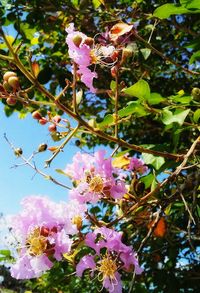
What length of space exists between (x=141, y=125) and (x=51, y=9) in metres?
0.95

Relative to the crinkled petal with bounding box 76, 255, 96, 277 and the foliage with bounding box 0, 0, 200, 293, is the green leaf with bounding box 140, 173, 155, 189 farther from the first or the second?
the crinkled petal with bounding box 76, 255, 96, 277

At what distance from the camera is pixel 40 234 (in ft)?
2.99

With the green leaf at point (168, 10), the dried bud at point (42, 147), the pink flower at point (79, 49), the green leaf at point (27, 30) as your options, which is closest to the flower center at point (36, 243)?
the dried bud at point (42, 147)

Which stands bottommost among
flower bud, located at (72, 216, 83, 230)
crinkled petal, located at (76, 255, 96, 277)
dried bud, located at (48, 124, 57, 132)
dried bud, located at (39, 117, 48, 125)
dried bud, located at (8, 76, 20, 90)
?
crinkled petal, located at (76, 255, 96, 277)

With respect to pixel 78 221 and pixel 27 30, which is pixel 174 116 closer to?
pixel 78 221

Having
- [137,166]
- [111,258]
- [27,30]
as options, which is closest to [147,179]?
[137,166]

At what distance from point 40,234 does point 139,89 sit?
41cm

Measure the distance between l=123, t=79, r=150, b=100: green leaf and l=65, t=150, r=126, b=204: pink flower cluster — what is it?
0.16 m

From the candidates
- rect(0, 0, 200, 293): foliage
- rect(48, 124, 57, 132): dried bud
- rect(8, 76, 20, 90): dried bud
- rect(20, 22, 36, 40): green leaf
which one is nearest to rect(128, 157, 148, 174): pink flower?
rect(0, 0, 200, 293): foliage

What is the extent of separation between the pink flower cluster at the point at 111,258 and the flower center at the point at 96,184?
103mm

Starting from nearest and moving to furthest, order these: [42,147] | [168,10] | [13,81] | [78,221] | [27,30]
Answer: [13,81]
[78,221]
[42,147]
[168,10]
[27,30]

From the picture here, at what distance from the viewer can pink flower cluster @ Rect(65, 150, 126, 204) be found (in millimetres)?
1021

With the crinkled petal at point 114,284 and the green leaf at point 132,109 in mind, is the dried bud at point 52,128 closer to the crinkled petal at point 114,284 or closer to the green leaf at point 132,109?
the green leaf at point 132,109

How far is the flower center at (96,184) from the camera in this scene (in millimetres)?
1030
